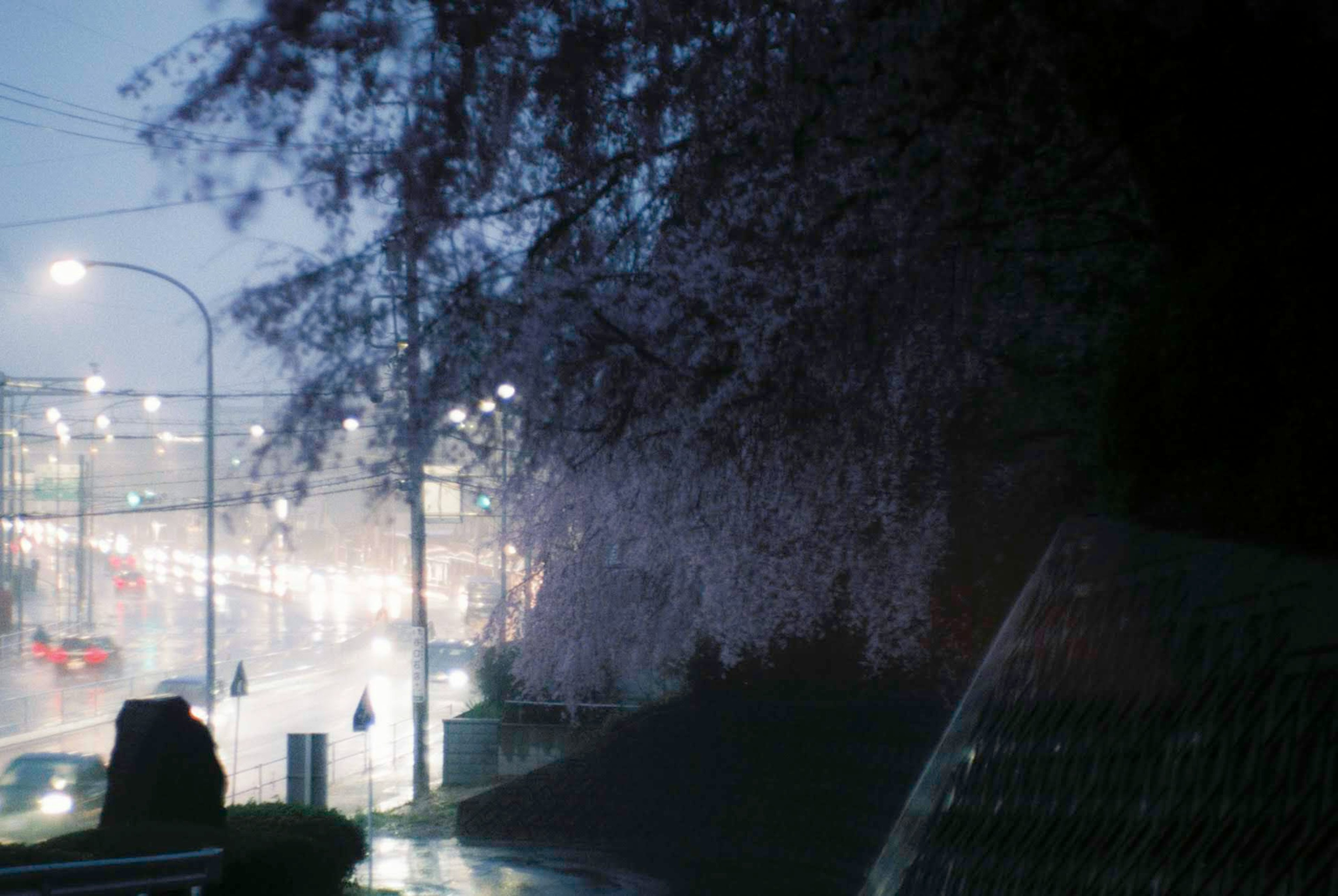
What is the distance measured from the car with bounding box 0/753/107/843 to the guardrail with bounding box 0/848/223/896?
450 inches

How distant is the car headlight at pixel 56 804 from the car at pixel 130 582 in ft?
162

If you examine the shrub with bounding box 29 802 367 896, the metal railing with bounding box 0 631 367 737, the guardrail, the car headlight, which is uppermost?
the guardrail

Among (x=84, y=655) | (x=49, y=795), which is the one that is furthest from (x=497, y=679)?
(x=84, y=655)

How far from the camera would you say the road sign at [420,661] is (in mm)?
22281

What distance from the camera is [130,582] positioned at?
221ft

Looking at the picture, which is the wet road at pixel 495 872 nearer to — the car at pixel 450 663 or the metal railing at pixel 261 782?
the metal railing at pixel 261 782

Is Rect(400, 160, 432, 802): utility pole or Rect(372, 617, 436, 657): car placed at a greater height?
Rect(400, 160, 432, 802): utility pole

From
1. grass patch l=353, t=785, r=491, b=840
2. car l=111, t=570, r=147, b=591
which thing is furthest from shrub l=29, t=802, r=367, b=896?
car l=111, t=570, r=147, b=591

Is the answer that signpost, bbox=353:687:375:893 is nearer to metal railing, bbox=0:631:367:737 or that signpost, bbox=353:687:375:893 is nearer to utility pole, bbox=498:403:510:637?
utility pole, bbox=498:403:510:637

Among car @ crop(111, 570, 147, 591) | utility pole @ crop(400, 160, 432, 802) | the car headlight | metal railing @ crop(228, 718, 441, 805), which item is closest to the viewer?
utility pole @ crop(400, 160, 432, 802)

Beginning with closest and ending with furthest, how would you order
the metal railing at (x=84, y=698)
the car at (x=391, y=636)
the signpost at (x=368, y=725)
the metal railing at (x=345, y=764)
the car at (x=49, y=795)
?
the signpost at (x=368, y=725)
the car at (x=49, y=795)
the metal railing at (x=345, y=764)
the metal railing at (x=84, y=698)
the car at (x=391, y=636)

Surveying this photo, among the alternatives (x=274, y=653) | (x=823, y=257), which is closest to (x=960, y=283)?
(x=823, y=257)

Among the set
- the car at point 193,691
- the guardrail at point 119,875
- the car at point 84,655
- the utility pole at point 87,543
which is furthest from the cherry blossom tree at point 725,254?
the utility pole at point 87,543

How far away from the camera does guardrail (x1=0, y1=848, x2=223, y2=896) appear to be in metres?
7.66
